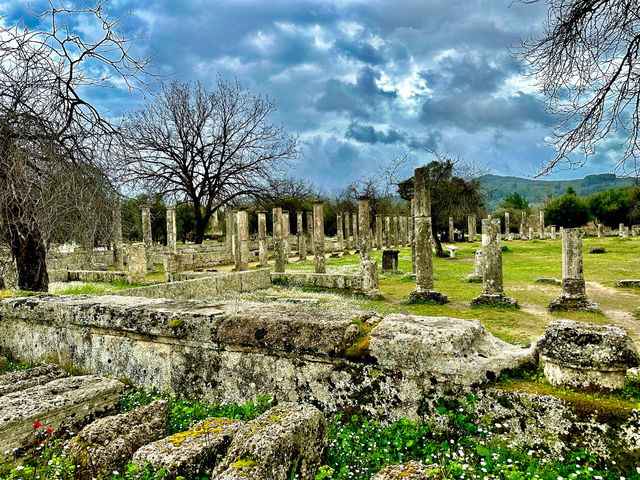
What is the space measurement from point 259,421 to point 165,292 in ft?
26.7

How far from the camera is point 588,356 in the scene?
217cm

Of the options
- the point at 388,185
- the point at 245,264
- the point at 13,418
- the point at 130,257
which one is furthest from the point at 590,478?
the point at 388,185

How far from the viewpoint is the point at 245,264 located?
18.9 m

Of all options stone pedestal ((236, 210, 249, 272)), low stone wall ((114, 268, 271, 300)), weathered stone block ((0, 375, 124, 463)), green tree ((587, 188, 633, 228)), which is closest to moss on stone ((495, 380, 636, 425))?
weathered stone block ((0, 375, 124, 463))

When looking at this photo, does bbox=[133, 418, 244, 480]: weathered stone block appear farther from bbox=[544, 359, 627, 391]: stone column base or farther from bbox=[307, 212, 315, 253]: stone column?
bbox=[307, 212, 315, 253]: stone column

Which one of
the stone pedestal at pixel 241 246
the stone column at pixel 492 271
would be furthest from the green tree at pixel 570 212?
the stone column at pixel 492 271

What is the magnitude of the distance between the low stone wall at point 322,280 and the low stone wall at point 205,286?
0.63 metres

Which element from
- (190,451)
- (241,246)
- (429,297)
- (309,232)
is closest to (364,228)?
(241,246)

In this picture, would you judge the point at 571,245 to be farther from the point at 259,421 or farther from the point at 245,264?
the point at 245,264

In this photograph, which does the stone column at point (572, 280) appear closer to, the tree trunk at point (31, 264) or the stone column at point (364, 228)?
the stone column at point (364, 228)

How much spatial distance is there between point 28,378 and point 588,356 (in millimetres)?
4544

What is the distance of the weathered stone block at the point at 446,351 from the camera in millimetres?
2287

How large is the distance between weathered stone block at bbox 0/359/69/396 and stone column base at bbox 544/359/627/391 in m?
4.15

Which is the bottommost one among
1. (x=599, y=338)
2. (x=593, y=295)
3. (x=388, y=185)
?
(x=593, y=295)
